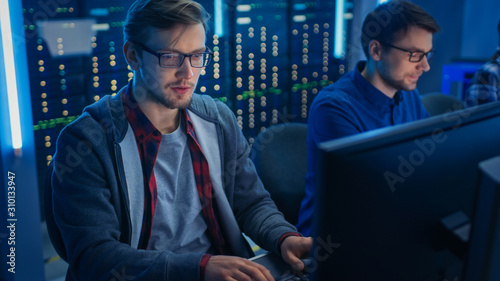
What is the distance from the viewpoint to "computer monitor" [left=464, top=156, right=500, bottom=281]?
1.66 ft

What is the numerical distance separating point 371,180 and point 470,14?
367cm

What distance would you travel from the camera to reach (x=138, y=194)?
46.6 inches

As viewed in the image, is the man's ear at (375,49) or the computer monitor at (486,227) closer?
the computer monitor at (486,227)

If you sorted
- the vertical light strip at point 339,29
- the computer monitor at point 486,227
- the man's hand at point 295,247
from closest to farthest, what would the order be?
the computer monitor at point 486,227 < the man's hand at point 295,247 < the vertical light strip at point 339,29

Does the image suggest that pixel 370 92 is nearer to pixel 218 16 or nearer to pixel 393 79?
pixel 393 79

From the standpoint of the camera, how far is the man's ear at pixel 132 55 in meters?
1.27

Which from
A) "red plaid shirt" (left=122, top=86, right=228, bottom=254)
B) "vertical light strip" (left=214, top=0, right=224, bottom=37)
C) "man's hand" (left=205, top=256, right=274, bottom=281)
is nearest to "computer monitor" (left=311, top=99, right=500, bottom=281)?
"man's hand" (left=205, top=256, right=274, bottom=281)

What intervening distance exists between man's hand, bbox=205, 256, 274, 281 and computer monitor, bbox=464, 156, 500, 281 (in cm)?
48

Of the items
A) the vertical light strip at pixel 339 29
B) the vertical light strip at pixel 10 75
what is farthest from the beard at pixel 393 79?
the vertical light strip at pixel 339 29

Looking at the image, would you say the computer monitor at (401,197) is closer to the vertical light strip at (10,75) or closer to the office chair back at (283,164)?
the office chair back at (283,164)

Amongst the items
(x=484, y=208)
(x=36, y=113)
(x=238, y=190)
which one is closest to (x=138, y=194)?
(x=238, y=190)

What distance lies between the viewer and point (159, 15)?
1.20 meters

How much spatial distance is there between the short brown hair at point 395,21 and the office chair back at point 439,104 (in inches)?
35.3

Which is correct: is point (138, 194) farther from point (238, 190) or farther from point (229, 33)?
point (229, 33)
